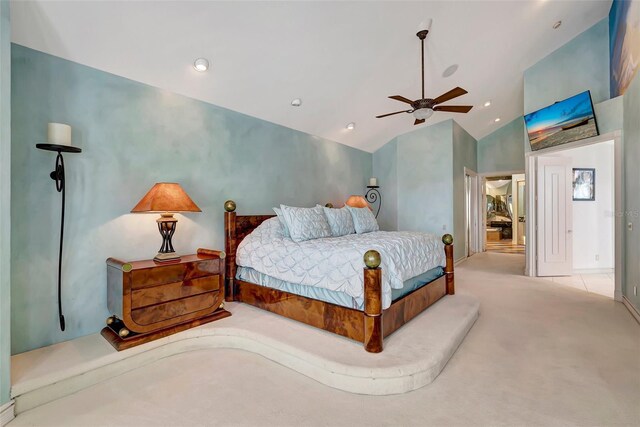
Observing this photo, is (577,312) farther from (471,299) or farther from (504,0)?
(504,0)

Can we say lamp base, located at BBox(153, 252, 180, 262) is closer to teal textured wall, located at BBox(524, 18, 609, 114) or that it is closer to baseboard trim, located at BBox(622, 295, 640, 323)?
baseboard trim, located at BBox(622, 295, 640, 323)

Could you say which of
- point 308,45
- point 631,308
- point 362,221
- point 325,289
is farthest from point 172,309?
point 631,308

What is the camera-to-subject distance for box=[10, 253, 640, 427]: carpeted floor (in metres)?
1.73

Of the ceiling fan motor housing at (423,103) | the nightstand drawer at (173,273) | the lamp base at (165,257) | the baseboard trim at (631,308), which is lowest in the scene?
the baseboard trim at (631,308)

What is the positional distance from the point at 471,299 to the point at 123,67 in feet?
14.7

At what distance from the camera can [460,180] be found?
6.46m

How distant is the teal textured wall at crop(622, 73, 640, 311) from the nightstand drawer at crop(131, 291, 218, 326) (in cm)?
465

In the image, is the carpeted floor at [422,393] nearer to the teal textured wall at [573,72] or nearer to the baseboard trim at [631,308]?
the baseboard trim at [631,308]

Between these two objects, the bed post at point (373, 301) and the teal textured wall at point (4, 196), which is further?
the bed post at point (373, 301)

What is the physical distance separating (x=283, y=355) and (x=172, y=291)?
3.81 feet

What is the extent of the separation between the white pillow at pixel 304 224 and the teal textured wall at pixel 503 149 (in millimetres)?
6125

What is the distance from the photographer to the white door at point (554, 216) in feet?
16.8

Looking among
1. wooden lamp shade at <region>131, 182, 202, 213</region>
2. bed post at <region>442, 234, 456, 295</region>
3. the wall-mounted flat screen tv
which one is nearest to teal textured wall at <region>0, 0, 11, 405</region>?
wooden lamp shade at <region>131, 182, 202, 213</region>

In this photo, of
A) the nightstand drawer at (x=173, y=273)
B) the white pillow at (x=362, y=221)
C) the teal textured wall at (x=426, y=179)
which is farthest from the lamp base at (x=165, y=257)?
the teal textured wall at (x=426, y=179)
